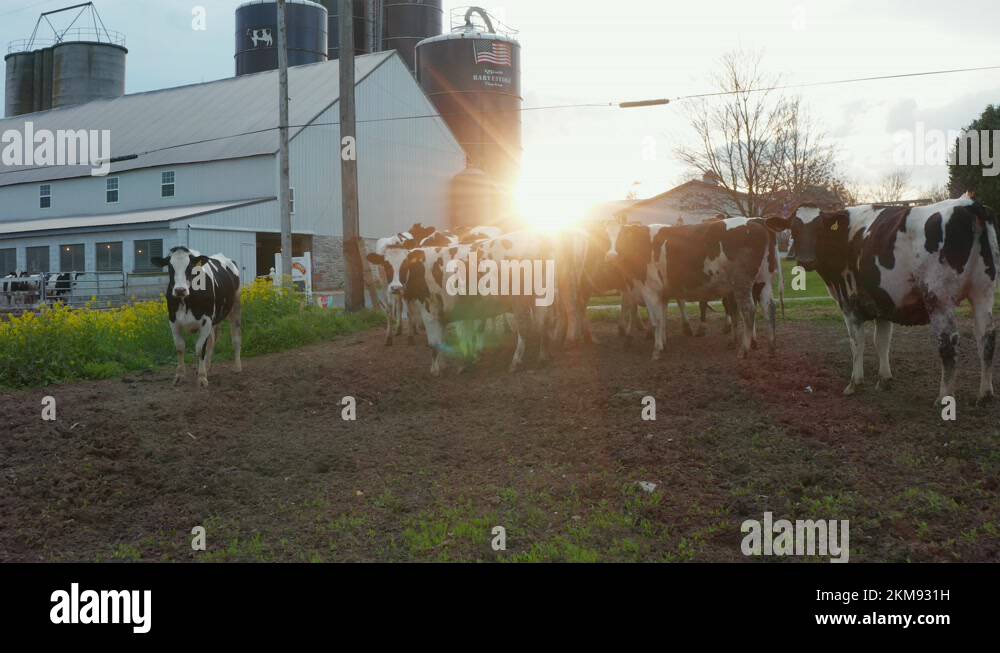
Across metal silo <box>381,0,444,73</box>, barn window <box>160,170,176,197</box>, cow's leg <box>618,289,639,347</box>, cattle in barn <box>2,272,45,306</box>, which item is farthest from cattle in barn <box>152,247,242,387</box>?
metal silo <box>381,0,444,73</box>

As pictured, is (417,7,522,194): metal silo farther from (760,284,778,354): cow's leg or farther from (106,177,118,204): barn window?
(760,284,778,354): cow's leg

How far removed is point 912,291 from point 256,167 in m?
29.9

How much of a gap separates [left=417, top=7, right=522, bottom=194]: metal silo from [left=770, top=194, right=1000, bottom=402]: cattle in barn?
33.9 m

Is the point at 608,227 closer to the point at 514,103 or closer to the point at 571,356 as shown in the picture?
the point at 571,356

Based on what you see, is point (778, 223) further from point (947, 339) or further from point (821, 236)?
point (947, 339)

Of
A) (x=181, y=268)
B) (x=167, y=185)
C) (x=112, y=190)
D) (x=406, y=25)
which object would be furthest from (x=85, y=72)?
(x=181, y=268)

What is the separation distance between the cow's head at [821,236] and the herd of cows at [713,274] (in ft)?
0.05

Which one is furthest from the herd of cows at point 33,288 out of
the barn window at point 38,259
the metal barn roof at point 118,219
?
the barn window at point 38,259

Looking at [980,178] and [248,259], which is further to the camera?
[980,178]

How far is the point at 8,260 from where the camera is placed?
128ft

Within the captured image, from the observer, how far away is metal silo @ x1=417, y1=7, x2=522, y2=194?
4209 cm

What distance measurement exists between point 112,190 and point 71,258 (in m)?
5.03

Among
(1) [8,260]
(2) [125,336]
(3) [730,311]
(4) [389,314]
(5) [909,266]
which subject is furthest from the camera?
(1) [8,260]

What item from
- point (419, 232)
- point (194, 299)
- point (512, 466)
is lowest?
point (512, 466)
